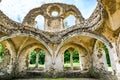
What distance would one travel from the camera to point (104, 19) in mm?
6672

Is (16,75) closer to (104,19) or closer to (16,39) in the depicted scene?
(16,39)

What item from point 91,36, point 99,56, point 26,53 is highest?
point 91,36

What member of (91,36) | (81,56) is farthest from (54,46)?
(91,36)

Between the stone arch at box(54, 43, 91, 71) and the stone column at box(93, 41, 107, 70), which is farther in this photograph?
the stone arch at box(54, 43, 91, 71)

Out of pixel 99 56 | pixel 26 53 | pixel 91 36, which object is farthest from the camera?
pixel 26 53

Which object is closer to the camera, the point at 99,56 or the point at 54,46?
the point at 99,56

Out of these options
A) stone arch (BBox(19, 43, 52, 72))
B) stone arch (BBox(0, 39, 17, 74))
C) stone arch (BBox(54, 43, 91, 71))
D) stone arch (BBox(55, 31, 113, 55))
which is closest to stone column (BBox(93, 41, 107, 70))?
stone arch (BBox(54, 43, 91, 71))

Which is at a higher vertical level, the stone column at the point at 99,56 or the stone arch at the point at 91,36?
the stone arch at the point at 91,36

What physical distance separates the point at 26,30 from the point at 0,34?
1665 mm

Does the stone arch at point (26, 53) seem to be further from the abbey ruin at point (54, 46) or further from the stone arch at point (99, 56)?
the stone arch at point (99, 56)

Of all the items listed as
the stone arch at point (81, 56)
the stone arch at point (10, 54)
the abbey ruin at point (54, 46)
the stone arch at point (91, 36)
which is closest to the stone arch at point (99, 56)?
the abbey ruin at point (54, 46)

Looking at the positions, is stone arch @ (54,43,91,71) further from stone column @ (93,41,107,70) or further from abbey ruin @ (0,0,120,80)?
stone column @ (93,41,107,70)

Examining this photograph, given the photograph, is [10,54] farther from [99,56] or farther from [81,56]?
[99,56]

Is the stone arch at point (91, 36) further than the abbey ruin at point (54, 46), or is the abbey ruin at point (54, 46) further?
the abbey ruin at point (54, 46)
